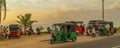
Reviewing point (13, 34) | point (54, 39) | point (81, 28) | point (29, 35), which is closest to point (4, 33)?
point (13, 34)

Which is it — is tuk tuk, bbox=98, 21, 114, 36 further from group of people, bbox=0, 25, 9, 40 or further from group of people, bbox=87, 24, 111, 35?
group of people, bbox=0, 25, 9, 40

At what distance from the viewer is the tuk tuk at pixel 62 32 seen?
1362 inches

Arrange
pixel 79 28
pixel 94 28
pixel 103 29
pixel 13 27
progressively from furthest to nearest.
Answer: pixel 103 29, pixel 79 28, pixel 94 28, pixel 13 27

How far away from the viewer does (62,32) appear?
1399 inches

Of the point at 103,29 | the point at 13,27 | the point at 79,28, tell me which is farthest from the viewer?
the point at 103,29

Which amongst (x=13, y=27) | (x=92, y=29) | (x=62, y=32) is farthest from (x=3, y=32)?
(x=92, y=29)

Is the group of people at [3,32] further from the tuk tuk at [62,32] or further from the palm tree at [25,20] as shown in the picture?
the palm tree at [25,20]

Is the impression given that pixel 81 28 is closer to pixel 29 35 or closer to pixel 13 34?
pixel 29 35

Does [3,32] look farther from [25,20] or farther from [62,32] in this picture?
[25,20]

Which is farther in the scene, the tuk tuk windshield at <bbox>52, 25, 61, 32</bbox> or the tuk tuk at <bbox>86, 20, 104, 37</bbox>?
the tuk tuk at <bbox>86, 20, 104, 37</bbox>

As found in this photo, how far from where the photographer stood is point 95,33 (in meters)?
46.9

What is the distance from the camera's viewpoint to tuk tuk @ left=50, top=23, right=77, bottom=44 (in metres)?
34.6

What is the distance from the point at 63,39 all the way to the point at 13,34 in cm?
783

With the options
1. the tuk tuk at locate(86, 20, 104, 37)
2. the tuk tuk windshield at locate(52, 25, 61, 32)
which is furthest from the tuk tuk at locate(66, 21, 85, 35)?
the tuk tuk windshield at locate(52, 25, 61, 32)
